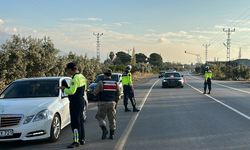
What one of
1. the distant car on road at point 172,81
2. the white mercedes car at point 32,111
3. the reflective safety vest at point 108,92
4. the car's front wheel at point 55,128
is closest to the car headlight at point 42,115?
the white mercedes car at point 32,111

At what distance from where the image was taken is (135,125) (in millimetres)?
12945

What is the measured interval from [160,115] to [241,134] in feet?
15.9

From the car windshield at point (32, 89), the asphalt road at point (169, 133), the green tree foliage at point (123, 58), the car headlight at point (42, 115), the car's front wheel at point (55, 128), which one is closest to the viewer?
the asphalt road at point (169, 133)

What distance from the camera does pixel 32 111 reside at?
9.67 metres

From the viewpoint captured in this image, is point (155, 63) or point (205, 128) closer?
point (205, 128)

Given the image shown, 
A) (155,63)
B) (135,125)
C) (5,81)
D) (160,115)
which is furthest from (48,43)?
(155,63)

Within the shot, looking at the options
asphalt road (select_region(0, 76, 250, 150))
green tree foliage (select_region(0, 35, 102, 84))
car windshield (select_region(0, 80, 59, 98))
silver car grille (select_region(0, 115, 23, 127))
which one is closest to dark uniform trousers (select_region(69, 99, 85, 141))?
asphalt road (select_region(0, 76, 250, 150))

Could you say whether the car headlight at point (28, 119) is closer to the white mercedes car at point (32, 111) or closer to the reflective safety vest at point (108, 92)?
the white mercedes car at point (32, 111)

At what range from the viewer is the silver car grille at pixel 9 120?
9.53 metres

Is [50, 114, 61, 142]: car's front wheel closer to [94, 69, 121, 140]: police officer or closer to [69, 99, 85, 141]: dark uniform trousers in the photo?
[69, 99, 85, 141]: dark uniform trousers

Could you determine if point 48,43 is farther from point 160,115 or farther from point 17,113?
point 17,113

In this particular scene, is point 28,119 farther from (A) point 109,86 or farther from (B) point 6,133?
(A) point 109,86

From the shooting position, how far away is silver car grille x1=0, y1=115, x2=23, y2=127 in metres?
9.53

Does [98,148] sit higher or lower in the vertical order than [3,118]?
lower
